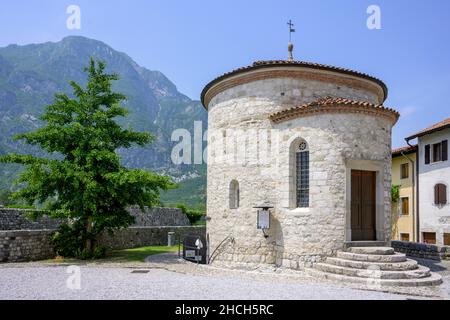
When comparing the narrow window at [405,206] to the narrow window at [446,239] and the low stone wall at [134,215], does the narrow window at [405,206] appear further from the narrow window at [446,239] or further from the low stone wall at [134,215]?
the low stone wall at [134,215]

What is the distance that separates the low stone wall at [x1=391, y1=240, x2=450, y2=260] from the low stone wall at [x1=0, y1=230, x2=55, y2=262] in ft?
54.5

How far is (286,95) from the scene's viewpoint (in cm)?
1402

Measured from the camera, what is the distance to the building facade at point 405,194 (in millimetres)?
25266

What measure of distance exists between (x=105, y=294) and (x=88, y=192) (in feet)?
21.2

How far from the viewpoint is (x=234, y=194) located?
1505 centimetres

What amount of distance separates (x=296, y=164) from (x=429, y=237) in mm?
15615

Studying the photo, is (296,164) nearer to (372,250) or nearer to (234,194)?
(234,194)

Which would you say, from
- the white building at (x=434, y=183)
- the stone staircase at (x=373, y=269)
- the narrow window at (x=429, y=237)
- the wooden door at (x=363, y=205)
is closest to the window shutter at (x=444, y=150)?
the white building at (x=434, y=183)

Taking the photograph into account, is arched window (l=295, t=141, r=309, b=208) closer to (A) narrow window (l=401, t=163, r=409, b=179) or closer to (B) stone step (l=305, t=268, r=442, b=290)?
(B) stone step (l=305, t=268, r=442, b=290)

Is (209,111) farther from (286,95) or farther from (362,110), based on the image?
(362,110)

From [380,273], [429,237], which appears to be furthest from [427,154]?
[380,273]

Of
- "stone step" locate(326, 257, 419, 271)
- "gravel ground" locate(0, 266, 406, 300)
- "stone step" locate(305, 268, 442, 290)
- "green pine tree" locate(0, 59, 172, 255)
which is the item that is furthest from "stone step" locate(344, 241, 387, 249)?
"green pine tree" locate(0, 59, 172, 255)

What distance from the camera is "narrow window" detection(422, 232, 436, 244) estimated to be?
2344 cm

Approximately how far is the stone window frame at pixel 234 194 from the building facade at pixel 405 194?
15.6m
